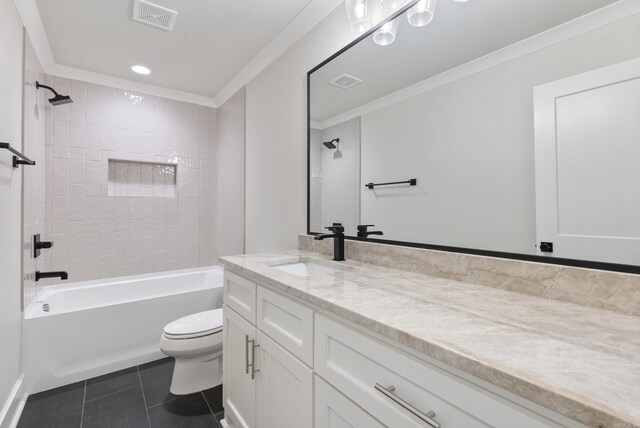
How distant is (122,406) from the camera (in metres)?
1.83

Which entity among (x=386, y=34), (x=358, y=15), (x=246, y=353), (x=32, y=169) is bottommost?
A: (x=246, y=353)

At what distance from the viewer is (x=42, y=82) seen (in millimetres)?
2521

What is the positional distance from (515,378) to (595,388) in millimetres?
101

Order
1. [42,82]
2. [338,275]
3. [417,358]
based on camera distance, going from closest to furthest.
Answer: [417,358] < [338,275] < [42,82]

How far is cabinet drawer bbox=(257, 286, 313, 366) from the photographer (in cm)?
99

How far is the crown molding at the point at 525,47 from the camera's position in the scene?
84 cm

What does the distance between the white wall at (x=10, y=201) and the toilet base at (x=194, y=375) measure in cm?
81

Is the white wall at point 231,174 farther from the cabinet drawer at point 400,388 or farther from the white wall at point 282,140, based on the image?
the cabinet drawer at point 400,388

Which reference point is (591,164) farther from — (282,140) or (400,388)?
(282,140)

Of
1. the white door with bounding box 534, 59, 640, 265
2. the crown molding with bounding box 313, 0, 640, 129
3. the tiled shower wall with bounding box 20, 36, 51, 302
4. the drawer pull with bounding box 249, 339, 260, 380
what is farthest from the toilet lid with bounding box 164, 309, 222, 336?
the white door with bounding box 534, 59, 640, 265

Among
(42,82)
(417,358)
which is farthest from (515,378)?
(42,82)

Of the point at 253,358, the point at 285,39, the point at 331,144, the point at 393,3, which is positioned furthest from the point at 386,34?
the point at 253,358

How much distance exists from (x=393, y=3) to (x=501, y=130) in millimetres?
775

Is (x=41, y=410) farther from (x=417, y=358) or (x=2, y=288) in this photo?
(x=417, y=358)
